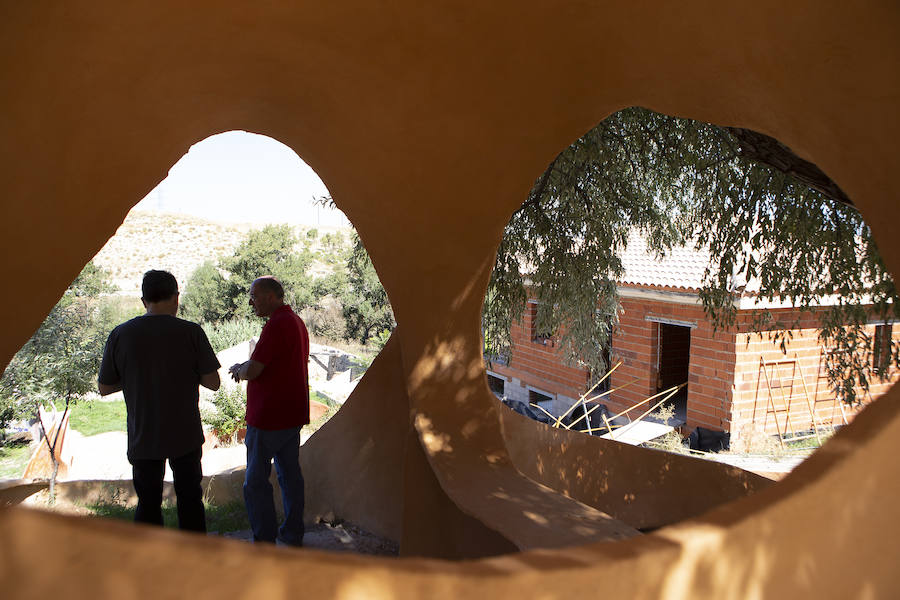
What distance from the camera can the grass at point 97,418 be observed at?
16.5 meters

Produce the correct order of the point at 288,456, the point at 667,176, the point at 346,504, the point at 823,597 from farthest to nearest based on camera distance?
the point at 667,176 → the point at 346,504 → the point at 288,456 → the point at 823,597

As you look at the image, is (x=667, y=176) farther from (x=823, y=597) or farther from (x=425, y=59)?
(x=823, y=597)

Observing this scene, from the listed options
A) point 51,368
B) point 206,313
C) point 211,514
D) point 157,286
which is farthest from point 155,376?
point 206,313

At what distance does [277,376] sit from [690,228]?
5175mm

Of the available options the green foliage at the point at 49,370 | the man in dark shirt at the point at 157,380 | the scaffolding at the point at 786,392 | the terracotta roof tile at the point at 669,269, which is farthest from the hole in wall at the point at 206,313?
the scaffolding at the point at 786,392

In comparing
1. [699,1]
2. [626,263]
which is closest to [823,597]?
[699,1]

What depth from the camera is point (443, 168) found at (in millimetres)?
3578

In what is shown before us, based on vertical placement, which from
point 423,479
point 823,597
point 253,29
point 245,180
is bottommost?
point 423,479

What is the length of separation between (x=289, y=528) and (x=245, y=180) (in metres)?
94.2

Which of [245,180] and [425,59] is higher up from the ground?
[245,180]

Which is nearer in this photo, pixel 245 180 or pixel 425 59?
pixel 425 59

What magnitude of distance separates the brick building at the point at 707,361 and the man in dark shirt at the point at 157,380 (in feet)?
26.5

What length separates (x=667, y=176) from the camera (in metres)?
6.40

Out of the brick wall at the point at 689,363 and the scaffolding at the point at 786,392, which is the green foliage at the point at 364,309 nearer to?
the brick wall at the point at 689,363
